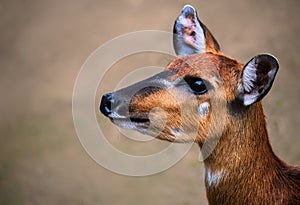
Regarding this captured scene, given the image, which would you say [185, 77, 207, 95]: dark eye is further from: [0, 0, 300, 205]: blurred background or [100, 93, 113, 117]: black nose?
[0, 0, 300, 205]: blurred background

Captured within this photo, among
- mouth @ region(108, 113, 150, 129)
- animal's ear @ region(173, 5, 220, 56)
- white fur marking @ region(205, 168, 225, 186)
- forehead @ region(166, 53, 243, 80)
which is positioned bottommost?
white fur marking @ region(205, 168, 225, 186)

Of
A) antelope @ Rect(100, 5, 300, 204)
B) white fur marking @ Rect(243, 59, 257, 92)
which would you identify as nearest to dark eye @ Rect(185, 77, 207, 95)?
antelope @ Rect(100, 5, 300, 204)

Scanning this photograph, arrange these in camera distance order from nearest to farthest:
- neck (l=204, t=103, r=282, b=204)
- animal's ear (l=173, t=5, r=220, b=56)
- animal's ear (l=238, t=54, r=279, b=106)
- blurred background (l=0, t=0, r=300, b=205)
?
animal's ear (l=238, t=54, r=279, b=106)
neck (l=204, t=103, r=282, b=204)
animal's ear (l=173, t=5, r=220, b=56)
blurred background (l=0, t=0, r=300, b=205)

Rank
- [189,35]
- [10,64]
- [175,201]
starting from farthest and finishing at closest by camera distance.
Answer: [10,64] < [175,201] < [189,35]

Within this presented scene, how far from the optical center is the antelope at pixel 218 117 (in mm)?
1611

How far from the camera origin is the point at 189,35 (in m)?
1.85

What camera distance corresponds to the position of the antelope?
63.4 inches

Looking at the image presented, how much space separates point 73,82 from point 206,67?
2.16 m

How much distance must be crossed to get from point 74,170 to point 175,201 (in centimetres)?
57

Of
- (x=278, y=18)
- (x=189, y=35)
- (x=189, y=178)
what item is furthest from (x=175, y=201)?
(x=189, y=35)

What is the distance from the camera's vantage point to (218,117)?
1650 millimetres

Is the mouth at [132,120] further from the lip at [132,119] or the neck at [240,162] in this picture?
the neck at [240,162]

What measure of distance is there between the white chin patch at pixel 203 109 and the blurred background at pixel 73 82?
164cm

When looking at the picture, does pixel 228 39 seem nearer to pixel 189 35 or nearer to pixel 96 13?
pixel 96 13
